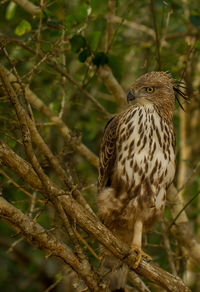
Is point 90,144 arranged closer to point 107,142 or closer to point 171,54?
point 171,54

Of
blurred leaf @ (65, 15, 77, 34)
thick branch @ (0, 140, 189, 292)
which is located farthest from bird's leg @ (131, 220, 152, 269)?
blurred leaf @ (65, 15, 77, 34)

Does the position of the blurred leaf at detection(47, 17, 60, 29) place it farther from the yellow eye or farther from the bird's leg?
the bird's leg

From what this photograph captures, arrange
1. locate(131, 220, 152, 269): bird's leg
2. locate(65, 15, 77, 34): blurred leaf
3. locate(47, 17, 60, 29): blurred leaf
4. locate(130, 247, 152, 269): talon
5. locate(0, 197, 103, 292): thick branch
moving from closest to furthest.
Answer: locate(0, 197, 103, 292): thick branch < locate(130, 247, 152, 269): talon < locate(131, 220, 152, 269): bird's leg < locate(65, 15, 77, 34): blurred leaf < locate(47, 17, 60, 29): blurred leaf

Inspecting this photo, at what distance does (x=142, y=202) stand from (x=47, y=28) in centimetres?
195

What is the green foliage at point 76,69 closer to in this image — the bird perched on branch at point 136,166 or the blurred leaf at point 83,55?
the blurred leaf at point 83,55

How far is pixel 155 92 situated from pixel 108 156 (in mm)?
740

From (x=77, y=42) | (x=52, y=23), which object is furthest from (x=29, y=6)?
(x=77, y=42)

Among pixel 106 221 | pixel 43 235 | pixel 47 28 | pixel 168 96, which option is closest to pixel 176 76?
pixel 168 96

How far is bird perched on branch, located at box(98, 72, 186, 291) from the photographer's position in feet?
12.8

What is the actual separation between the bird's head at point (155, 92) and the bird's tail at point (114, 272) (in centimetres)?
137

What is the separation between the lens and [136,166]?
12.7 feet

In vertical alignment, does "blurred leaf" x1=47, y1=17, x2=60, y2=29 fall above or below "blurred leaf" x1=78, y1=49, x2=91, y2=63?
above

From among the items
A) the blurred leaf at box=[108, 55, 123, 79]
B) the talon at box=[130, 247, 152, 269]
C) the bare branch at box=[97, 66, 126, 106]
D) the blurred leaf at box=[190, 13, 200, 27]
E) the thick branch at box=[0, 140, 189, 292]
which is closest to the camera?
the thick branch at box=[0, 140, 189, 292]

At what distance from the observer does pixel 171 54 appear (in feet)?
18.2
